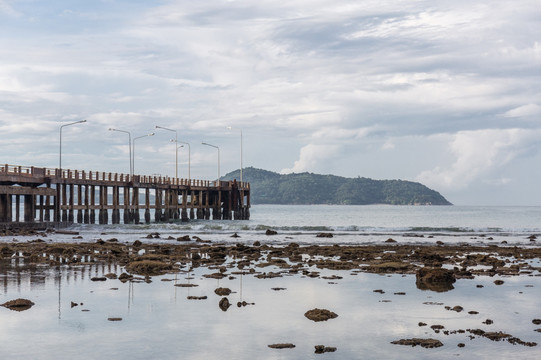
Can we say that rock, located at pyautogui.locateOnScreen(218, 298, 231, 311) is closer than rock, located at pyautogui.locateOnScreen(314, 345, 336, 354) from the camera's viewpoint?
No

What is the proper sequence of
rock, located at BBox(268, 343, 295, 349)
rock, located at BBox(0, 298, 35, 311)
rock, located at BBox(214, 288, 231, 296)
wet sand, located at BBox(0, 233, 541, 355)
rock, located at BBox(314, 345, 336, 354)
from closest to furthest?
1. rock, located at BBox(314, 345, 336, 354)
2. rock, located at BBox(268, 343, 295, 349)
3. wet sand, located at BBox(0, 233, 541, 355)
4. rock, located at BBox(0, 298, 35, 311)
5. rock, located at BBox(214, 288, 231, 296)

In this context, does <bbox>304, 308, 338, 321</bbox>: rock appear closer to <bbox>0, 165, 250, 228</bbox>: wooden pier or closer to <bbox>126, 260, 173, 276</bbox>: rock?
<bbox>126, 260, 173, 276</bbox>: rock

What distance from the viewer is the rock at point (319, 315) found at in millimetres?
15789

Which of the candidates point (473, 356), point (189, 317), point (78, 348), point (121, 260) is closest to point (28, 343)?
point (78, 348)

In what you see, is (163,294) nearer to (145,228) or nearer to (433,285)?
(433,285)

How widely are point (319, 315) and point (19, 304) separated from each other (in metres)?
7.66

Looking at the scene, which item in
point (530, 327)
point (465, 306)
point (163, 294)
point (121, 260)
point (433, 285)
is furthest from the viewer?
point (121, 260)

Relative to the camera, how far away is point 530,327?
594 inches

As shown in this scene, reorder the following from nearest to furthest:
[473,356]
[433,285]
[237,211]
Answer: [473,356] → [433,285] → [237,211]

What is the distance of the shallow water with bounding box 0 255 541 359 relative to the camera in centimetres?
1253

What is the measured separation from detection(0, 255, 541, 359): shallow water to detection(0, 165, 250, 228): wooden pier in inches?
1755

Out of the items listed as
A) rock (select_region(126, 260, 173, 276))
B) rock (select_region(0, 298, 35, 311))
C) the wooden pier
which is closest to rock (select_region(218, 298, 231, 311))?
rock (select_region(0, 298, 35, 311))

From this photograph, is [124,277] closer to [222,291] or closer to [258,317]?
[222,291]

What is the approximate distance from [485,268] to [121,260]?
626 inches
